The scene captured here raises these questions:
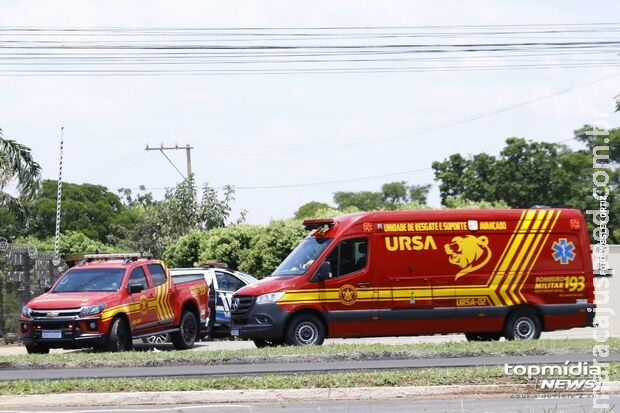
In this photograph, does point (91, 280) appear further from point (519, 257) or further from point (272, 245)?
point (272, 245)

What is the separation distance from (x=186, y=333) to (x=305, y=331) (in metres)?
3.53

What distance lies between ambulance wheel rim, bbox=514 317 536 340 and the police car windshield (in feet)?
13.0

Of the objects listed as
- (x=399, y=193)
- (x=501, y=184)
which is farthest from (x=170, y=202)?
(x=399, y=193)

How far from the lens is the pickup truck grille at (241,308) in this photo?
63.8ft

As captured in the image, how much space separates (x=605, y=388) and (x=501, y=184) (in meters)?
50.5

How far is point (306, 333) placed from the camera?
1931cm

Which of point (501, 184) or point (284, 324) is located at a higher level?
point (501, 184)

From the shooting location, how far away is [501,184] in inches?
2450

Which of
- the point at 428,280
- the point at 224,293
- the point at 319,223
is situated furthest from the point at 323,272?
the point at 224,293

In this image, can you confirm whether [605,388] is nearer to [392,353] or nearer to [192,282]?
[392,353]

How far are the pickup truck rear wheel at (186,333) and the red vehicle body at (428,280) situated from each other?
218 centimetres

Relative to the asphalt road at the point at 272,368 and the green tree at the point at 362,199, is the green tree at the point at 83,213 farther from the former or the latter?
the asphalt road at the point at 272,368

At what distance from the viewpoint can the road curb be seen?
39.9 feet

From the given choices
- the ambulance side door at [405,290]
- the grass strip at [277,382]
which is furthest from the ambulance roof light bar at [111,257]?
the grass strip at [277,382]
